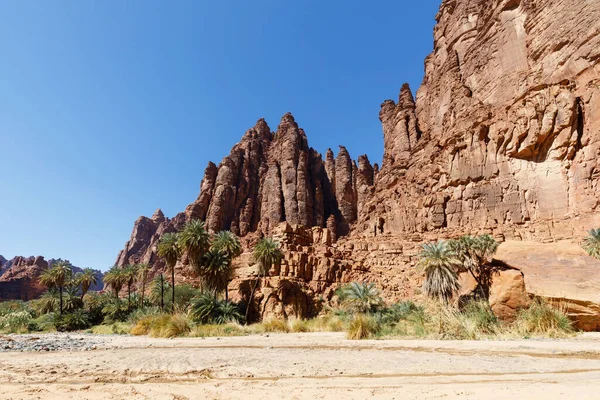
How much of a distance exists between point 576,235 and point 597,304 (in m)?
28.6

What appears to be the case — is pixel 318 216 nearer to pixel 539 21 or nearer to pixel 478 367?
pixel 539 21

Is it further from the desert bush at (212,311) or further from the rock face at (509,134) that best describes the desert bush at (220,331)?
the rock face at (509,134)

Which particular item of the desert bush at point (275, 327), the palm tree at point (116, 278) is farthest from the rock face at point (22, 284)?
the desert bush at point (275, 327)

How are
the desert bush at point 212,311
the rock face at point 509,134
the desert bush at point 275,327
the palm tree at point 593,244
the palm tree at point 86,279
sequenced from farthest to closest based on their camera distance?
1. the palm tree at point 86,279
2. the rock face at point 509,134
3. the desert bush at point 212,311
4. the palm tree at point 593,244
5. the desert bush at point 275,327

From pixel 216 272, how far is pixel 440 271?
23.0 metres

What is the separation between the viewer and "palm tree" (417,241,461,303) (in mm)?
22125

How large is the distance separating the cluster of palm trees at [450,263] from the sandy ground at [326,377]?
39.4ft

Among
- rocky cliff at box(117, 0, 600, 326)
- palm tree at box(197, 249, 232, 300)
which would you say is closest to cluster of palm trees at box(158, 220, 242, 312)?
palm tree at box(197, 249, 232, 300)

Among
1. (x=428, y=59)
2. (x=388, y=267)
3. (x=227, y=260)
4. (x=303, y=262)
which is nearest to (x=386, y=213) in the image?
(x=388, y=267)

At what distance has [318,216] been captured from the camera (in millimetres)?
95812

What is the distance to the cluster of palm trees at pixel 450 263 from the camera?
22.1 m

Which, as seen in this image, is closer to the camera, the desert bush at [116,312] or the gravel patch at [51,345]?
the gravel patch at [51,345]

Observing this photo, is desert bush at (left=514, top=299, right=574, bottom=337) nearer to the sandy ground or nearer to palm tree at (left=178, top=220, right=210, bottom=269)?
the sandy ground

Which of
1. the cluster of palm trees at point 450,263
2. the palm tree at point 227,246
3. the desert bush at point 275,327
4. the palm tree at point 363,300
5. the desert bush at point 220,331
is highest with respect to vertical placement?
the palm tree at point 227,246
